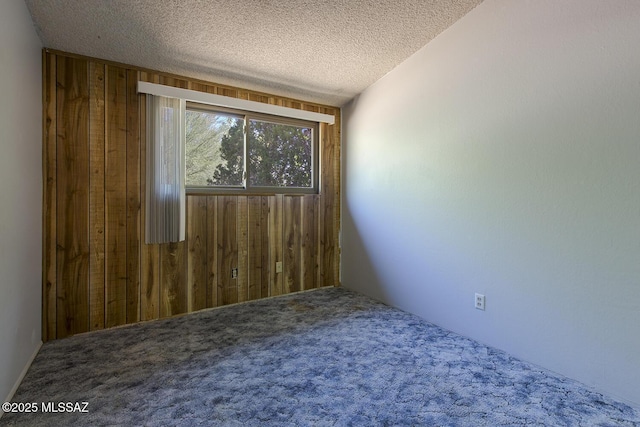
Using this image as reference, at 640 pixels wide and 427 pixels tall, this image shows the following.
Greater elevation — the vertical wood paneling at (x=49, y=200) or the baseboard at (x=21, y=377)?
the vertical wood paneling at (x=49, y=200)

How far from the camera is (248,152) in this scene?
301 cm

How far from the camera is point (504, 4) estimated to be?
197cm

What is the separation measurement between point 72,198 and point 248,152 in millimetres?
1463

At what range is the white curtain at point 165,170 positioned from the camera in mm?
2471

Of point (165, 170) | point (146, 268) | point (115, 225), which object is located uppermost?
point (165, 170)

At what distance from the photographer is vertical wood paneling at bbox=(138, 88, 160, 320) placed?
2.48 meters

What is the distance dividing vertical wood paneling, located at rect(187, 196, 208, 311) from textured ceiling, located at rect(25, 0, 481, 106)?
1.18m

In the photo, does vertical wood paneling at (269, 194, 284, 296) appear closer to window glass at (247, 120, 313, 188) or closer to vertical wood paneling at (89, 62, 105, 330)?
window glass at (247, 120, 313, 188)

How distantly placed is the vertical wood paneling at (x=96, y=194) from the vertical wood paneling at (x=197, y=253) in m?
0.64

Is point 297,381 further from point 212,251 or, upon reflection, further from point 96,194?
point 96,194

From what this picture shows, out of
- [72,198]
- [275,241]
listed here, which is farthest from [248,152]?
[72,198]

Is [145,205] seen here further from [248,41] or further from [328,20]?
[328,20]

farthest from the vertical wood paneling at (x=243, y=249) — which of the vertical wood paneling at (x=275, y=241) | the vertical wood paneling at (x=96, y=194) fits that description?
the vertical wood paneling at (x=96, y=194)

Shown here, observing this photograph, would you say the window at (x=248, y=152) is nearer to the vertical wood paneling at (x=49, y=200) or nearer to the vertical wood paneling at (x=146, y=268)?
the vertical wood paneling at (x=146, y=268)
